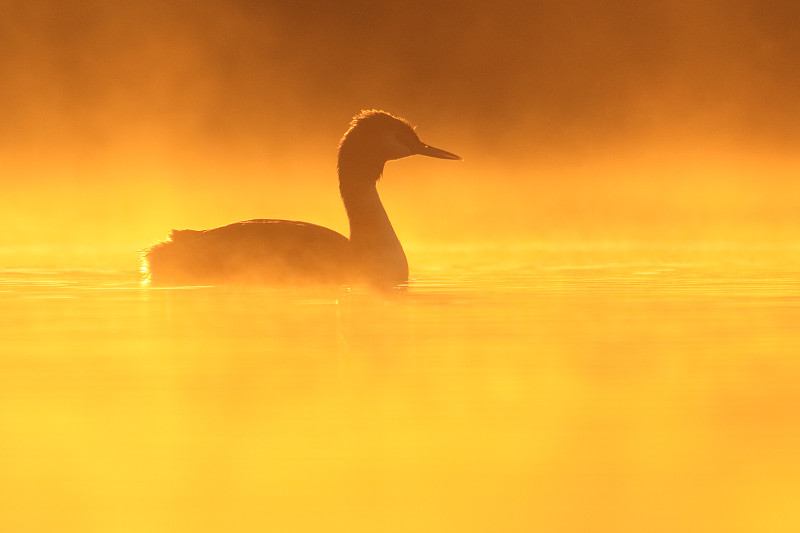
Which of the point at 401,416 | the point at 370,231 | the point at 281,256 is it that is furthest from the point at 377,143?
the point at 401,416

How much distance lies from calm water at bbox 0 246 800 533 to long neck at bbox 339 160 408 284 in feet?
6.71

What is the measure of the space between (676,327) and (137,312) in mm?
2763

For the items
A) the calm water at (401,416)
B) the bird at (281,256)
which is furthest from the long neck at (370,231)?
the calm water at (401,416)

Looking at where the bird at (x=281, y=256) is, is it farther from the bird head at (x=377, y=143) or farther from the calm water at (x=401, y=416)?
the calm water at (x=401, y=416)

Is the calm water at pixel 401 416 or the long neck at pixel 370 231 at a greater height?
the long neck at pixel 370 231

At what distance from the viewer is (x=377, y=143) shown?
13484mm

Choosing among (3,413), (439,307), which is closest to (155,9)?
(439,307)

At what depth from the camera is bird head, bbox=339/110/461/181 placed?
1345 cm

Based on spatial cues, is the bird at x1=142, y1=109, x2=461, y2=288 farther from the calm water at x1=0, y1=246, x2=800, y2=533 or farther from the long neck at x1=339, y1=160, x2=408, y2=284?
the calm water at x1=0, y1=246, x2=800, y2=533

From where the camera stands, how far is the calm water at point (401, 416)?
490cm

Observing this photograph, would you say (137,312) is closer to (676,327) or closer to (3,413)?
(676,327)

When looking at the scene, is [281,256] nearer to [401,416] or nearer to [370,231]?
[370,231]

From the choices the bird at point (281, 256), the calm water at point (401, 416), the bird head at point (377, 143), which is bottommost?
the calm water at point (401, 416)

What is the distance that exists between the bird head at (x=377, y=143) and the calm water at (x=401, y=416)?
3375 mm
